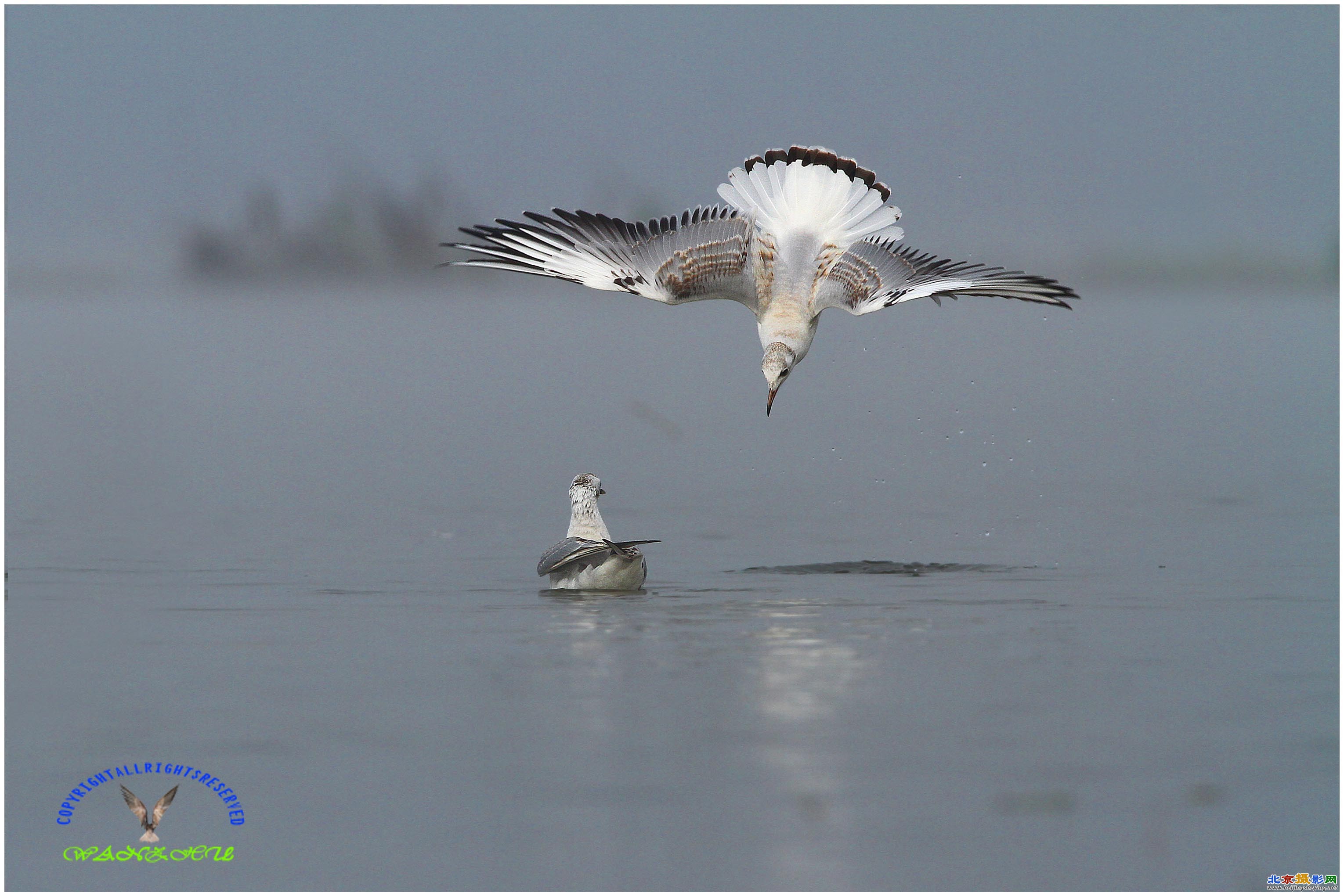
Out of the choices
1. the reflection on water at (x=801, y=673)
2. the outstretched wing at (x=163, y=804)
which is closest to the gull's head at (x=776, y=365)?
the reflection on water at (x=801, y=673)

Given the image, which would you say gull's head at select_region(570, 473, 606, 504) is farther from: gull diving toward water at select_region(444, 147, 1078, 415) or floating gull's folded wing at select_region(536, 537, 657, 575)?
gull diving toward water at select_region(444, 147, 1078, 415)

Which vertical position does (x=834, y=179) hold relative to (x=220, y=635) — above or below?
above

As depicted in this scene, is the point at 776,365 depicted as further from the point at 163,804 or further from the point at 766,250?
the point at 163,804

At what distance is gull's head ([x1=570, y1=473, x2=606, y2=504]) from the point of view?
44.1 feet

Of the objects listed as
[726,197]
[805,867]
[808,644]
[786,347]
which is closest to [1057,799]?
[805,867]

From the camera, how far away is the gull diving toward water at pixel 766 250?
44.6 ft

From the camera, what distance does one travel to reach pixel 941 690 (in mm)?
9148

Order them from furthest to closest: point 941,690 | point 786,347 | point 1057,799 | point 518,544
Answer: point 518,544 → point 786,347 → point 941,690 → point 1057,799

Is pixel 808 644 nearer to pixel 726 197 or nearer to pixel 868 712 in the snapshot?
pixel 868 712

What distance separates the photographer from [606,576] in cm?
1242

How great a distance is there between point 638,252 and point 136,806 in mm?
7166

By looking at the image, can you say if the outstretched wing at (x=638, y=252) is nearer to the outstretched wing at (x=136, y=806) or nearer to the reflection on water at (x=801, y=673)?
the reflection on water at (x=801, y=673)

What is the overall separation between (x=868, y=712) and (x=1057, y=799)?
1.42 m

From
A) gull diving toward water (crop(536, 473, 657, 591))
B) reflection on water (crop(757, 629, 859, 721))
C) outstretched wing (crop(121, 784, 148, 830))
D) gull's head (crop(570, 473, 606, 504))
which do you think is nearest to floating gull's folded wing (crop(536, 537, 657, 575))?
gull diving toward water (crop(536, 473, 657, 591))
